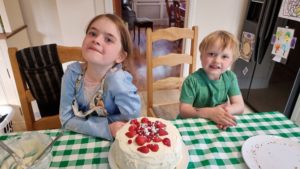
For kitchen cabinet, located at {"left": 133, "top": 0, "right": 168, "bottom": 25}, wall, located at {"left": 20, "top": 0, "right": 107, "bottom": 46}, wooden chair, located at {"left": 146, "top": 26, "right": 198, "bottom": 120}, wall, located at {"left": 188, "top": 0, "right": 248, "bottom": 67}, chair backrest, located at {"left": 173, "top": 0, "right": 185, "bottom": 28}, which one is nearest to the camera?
wooden chair, located at {"left": 146, "top": 26, "right": 198, "bottom": 120}

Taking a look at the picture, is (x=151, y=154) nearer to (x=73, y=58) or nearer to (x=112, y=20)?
(x=112, y=20)

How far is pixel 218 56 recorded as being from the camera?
3.43 feet

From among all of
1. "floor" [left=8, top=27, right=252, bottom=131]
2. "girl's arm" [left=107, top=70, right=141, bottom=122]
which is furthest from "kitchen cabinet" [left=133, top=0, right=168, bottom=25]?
"girl's arm" [left=107, top=70, right=141, bottom=122]

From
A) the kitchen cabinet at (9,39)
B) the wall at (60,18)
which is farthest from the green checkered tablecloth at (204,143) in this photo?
the wall at (60,18)

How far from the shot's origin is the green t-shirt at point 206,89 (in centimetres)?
110

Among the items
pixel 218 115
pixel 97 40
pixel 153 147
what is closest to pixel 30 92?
pixel 97 40

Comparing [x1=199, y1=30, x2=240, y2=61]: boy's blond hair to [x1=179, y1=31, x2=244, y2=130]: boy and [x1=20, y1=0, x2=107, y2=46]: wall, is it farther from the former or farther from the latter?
[x1=20, y1=0, x2=107, y2=46]: wall

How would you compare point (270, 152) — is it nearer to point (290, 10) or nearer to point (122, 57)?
point (122, 57)

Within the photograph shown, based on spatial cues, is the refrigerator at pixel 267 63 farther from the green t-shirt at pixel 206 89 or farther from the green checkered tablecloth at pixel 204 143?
the green checkered tablecloth at pixel 204 143

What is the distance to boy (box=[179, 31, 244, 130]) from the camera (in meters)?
1.03

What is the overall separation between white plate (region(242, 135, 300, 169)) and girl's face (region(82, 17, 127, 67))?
2.13 ft

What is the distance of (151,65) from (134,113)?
1.66 ft

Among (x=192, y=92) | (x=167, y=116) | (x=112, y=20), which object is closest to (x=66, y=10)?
(x=112, y=20)

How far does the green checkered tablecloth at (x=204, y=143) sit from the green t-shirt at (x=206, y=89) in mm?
234
